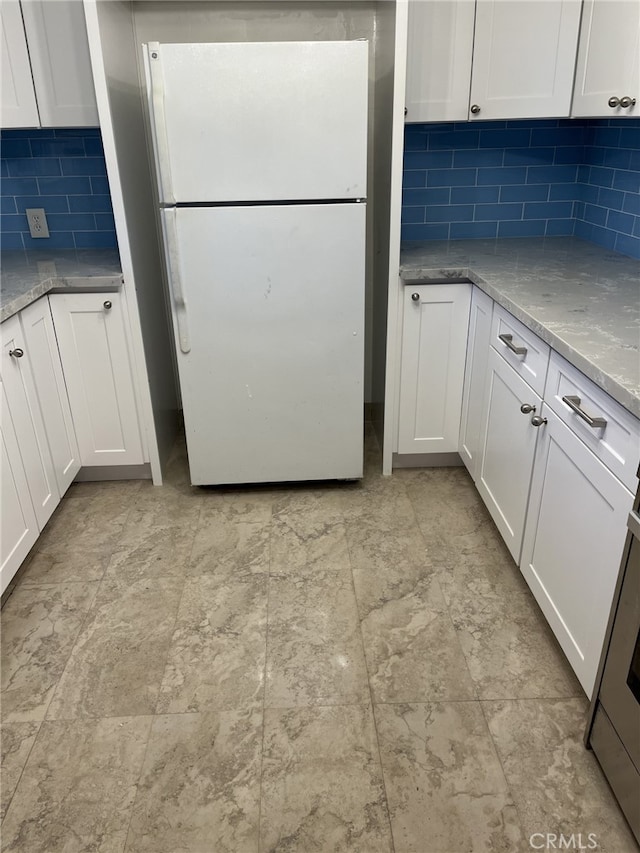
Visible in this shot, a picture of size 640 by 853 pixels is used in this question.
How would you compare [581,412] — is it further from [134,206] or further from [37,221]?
[37,221]

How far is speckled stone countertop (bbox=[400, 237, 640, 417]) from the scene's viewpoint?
1385mm

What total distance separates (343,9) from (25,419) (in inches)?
80.9

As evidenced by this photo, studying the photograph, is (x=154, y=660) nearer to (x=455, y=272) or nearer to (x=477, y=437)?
(x=477, y=437)

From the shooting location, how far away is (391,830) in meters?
1.33

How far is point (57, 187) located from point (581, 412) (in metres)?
2.39

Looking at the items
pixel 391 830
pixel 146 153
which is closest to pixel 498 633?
pixel 391 830

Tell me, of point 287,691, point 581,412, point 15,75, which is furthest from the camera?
point 15,75

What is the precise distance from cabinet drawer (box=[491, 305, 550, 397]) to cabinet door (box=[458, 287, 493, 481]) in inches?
3.7

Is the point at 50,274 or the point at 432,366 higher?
the point at 50,274

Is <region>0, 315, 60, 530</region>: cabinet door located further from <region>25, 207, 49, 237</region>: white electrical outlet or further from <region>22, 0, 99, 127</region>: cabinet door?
<region>25, 207, 49, 237</region>: white electrical outlet

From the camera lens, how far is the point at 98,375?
245 cm

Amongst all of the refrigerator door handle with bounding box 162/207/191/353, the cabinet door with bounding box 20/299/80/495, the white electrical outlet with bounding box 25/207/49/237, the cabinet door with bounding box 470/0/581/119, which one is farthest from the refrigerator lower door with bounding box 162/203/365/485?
the white electrical outlet with bounding box 25/207/49/237

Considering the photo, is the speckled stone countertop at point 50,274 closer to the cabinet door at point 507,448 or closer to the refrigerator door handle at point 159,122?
the refrigerator door handle at point 159,122

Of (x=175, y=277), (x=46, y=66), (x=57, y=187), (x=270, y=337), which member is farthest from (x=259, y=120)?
(x=57, y=187)
